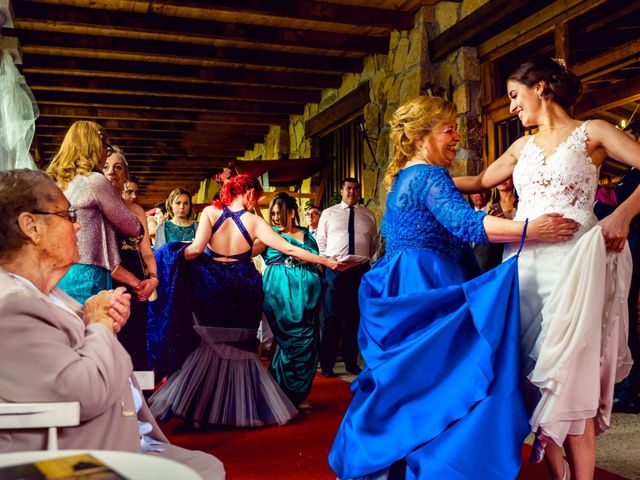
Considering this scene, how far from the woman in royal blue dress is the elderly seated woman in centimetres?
79

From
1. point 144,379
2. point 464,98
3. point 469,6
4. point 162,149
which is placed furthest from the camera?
point 162,149

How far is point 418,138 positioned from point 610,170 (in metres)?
3.94

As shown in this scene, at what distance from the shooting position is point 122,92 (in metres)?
7.75

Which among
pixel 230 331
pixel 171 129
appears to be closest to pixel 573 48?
pixel 230 331

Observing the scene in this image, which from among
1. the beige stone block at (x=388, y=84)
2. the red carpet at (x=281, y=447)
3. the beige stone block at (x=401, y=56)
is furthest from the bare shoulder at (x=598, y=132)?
the beige stone block at (x=388, y=84)

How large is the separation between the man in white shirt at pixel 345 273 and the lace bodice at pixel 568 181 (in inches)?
117

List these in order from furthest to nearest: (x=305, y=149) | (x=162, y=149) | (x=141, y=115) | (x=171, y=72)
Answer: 1. (x=162, y=149)
2. (x=305, y=149)
3. (x=141, y=115)
4. (x=171, y=72)

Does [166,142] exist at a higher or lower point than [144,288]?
higher

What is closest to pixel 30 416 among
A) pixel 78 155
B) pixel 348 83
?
pixel 78 155

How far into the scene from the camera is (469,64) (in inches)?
216

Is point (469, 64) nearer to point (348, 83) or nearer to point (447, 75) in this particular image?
point (447, 75)

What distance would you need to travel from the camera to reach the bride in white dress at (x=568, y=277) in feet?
6.31

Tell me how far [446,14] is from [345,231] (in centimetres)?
224

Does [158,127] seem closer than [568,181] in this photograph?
No
